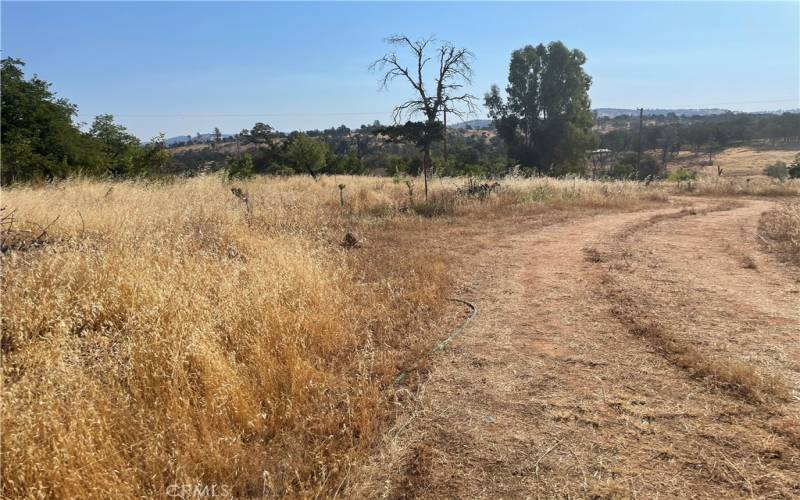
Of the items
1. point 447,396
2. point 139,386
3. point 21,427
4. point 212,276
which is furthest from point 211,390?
point 212,276

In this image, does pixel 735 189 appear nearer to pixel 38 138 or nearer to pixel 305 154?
pixel 305 154

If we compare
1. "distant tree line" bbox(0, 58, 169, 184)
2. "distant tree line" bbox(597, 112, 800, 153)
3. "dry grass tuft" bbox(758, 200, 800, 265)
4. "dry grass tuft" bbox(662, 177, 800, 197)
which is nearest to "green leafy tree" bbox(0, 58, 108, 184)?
"distant tree line" bbox(0, 58, 169, 184)

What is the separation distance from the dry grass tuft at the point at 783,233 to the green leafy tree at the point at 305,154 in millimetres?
21509

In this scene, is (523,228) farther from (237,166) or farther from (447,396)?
(237,166)

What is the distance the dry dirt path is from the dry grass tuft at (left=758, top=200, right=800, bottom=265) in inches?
46.6

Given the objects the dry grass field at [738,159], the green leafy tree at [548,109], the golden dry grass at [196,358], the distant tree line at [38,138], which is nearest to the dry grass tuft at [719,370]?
the golden dry grass at [196,358]

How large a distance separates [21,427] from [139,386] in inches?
24.0

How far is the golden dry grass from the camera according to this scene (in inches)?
83.7

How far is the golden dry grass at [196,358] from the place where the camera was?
2.13 meters

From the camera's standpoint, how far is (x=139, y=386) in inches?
106

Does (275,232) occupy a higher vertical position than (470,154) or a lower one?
lower

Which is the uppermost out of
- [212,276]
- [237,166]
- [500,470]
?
[237,166]

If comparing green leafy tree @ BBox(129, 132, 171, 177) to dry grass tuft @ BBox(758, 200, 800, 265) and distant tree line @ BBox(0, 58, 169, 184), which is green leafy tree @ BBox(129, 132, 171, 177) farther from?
dry grass tuft @ BBox(758, 200, 800, 265)

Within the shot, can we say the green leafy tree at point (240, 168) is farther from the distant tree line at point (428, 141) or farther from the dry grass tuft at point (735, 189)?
the dry grass tuft at point (735, 189)
